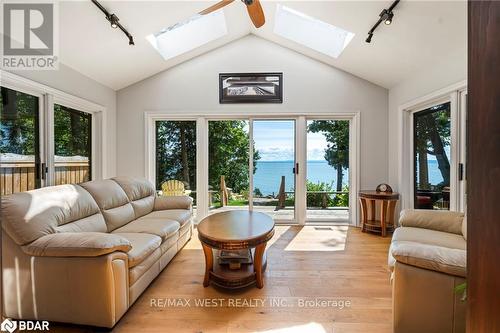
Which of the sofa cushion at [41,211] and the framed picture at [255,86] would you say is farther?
the framed picture at [255,86]

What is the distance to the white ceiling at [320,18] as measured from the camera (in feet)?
8.18

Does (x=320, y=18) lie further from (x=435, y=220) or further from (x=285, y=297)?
(x=285, y=297)

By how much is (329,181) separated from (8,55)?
181 inches

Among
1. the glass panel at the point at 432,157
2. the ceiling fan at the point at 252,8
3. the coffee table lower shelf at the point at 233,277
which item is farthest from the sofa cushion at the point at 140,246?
the glass panel at the point at 432,157

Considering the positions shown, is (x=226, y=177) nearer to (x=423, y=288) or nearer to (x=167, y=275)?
(x=167, y=275)

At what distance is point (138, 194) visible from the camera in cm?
328

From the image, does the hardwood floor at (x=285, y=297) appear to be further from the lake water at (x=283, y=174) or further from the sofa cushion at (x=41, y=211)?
the lake water at (x=283, y=174)

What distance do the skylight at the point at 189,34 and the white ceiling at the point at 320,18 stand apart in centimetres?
15

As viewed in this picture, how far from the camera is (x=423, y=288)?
1534mm

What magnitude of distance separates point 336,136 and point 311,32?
5.84 ft

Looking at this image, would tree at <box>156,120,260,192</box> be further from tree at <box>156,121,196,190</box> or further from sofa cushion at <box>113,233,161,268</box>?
sofa cushion at <box>113,233,161,268</box>

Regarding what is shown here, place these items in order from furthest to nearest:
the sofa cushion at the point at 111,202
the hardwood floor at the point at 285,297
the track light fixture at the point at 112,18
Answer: the sofa cushion at the point at 111,202
the track light fixture at the point at 112,18
the hardwood floor at the point at 285,297

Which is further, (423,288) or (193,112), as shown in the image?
(193,112)

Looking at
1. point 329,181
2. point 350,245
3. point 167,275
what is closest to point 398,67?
point 329,181
